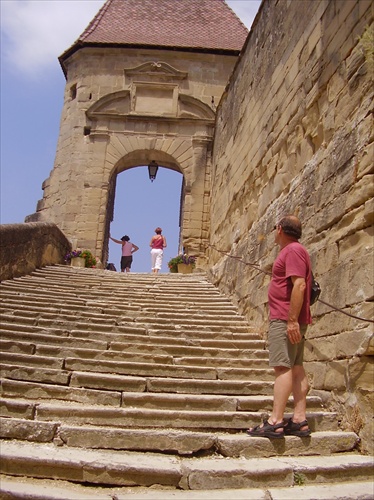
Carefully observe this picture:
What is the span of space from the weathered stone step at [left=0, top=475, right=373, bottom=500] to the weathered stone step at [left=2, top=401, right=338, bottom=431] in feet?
2.41

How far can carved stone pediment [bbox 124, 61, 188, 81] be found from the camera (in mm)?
14779

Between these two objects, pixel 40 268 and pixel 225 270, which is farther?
pixel 40 268

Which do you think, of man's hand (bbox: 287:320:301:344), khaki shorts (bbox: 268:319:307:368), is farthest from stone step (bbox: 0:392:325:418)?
man's hand (bbox: 287:320:301:344)

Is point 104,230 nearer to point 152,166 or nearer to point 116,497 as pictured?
point 152,166

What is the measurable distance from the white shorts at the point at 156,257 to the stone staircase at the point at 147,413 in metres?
4.81

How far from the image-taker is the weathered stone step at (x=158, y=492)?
2.73 m

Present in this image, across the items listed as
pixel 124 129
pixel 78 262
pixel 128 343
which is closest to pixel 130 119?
pixel 124 129

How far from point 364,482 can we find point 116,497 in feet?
4.43

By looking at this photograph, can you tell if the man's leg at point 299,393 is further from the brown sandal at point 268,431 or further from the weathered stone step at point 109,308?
the weathered stone step at point 109,308

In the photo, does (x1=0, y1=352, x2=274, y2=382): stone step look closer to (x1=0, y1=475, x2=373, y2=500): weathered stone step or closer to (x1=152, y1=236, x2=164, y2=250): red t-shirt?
(x1=0, y1=475, x2=373, y2=500): weathered stone step

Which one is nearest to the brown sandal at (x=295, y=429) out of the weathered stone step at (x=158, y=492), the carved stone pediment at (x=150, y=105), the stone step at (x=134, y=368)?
the weathered stone step at (x=158, y=492)

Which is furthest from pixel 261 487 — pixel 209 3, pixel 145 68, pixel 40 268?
pixel 209 3

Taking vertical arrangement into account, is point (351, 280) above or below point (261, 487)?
above

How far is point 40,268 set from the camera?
9867mm
